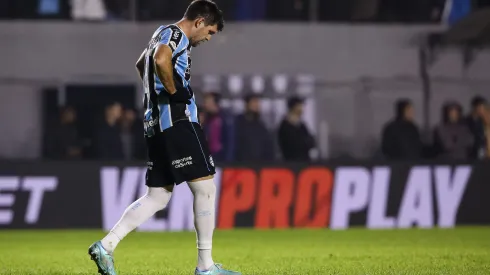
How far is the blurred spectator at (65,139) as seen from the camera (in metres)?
18.0

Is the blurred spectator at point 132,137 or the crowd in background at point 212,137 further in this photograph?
the blurred spectator at point 132,137

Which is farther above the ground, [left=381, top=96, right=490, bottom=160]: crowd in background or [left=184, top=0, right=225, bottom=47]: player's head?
[left=184, top=0, right=225, bottom=47]: player's head

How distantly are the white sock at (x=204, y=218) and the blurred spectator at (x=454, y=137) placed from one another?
402 inches

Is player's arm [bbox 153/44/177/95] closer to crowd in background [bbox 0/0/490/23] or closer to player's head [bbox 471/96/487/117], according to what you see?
player's head [bbox 471/96/487/117]

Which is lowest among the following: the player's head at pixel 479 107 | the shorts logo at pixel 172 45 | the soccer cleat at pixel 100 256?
the player's head at pixel 479 107

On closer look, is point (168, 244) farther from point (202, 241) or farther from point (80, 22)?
point (80, 22)

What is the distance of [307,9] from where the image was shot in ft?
73.7

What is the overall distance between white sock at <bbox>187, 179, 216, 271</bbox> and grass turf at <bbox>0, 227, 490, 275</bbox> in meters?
0.86

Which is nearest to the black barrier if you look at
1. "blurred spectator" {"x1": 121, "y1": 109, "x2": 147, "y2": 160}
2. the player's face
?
"blurred spectator" {"x1": 121, "y1": 109, "x2": 147, "y2": 160}

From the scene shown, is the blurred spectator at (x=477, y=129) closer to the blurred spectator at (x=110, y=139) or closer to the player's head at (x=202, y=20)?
the blurred spectator at (x=110, y=139)

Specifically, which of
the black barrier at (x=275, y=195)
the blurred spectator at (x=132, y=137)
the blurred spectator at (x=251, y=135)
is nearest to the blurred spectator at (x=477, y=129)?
the black barrier at (x=275, y=195)

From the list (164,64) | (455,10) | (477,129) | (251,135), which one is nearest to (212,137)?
(251,135)

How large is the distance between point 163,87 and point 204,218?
3.34 feet

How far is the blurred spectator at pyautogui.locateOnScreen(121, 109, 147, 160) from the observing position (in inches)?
722
